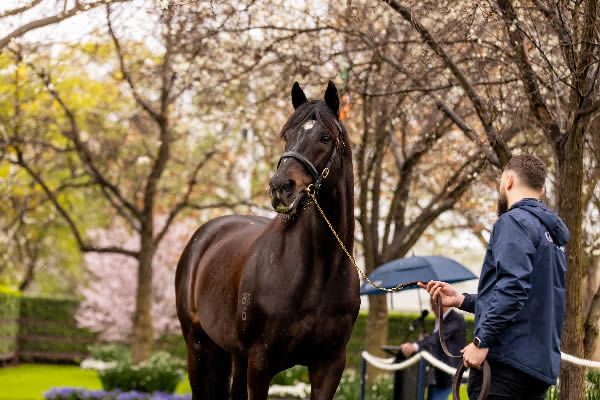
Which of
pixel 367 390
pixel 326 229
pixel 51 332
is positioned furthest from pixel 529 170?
pixel 51 332

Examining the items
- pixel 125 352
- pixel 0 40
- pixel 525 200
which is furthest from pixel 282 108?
pixel 525 200

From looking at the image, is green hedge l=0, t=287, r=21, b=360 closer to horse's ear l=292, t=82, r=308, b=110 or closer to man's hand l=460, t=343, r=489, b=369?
horse's ear l=292, t=82, r=308, b=110

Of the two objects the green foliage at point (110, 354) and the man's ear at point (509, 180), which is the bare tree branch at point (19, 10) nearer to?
the man's ear at point (509, 180)

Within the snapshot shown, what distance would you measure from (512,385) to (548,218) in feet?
2.56

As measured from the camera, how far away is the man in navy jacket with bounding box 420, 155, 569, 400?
10.5 ft

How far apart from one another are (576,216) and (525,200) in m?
2.98

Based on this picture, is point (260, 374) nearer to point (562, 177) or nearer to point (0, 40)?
point (562, 177)

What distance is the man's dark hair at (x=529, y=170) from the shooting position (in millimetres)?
3518

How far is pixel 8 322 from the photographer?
70.5ft

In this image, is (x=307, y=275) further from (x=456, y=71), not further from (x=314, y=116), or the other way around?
(x=456, y=71)

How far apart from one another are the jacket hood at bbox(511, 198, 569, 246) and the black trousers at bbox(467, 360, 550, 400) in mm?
637

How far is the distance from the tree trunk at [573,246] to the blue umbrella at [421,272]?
8.65ft

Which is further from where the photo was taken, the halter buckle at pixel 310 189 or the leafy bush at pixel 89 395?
the leafy bush at pixel 89 395

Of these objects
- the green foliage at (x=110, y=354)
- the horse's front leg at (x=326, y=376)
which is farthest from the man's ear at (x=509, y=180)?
the green foliage at (x=110, y=354)
